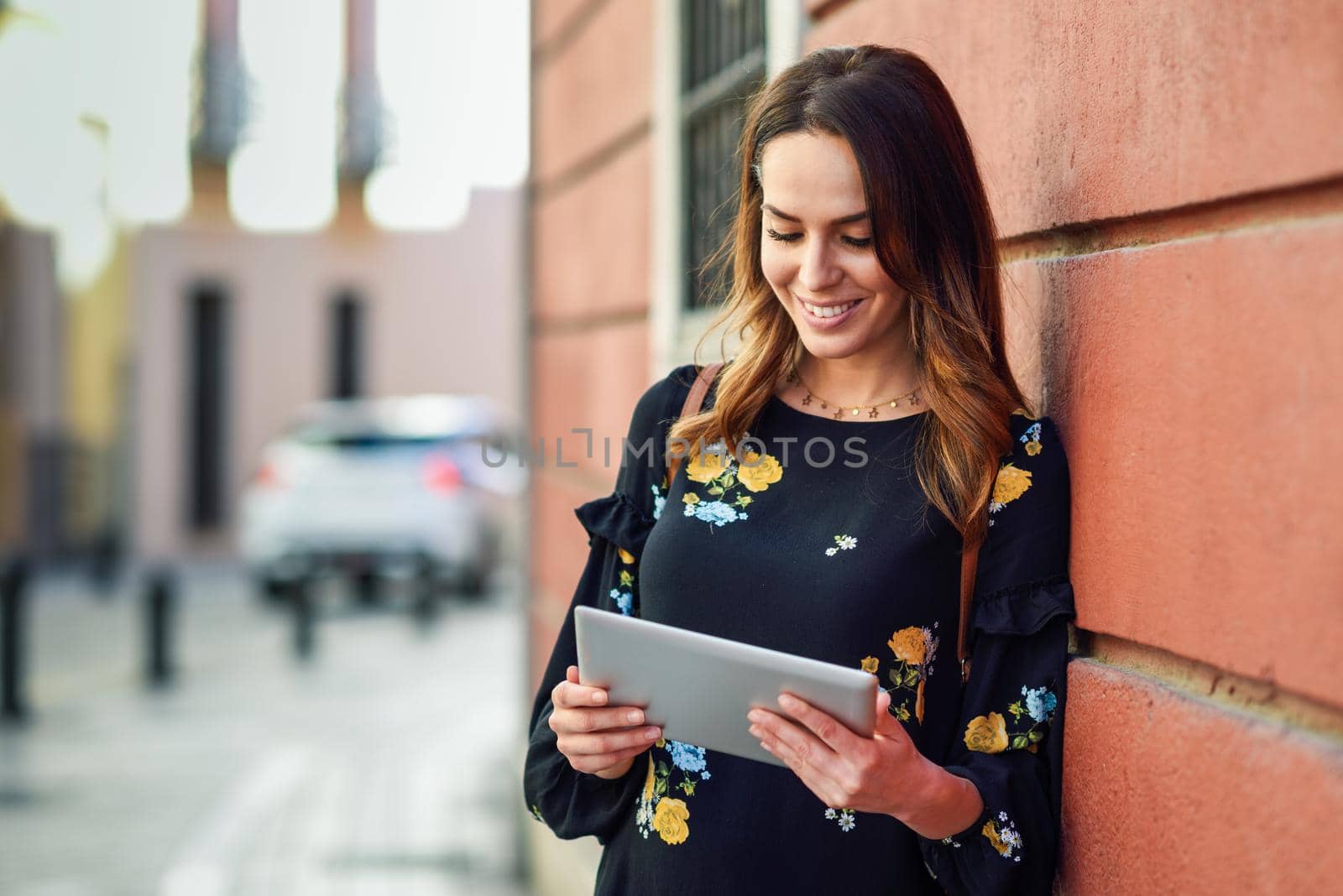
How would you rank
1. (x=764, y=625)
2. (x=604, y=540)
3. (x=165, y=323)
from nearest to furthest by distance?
(x=764, y=625), (x=604, y=540), (x=165, y=323)

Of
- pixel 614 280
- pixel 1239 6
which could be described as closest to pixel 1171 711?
pixel 1239 6

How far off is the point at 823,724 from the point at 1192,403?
0.55 meters

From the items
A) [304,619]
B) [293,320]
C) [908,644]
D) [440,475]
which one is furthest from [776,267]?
[293,320]

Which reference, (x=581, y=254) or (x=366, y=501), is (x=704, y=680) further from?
(x=366, y=501)

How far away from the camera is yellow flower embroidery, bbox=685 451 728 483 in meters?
2.09

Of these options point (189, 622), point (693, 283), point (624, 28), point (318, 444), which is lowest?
point (189, 622)

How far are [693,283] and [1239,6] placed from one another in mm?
2587

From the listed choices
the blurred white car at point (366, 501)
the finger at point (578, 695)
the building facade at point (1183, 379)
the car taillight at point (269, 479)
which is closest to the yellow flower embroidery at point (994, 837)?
the building facade at point (1183, 379)

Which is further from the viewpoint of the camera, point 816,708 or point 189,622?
point 189,622

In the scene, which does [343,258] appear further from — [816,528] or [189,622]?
[816,528]

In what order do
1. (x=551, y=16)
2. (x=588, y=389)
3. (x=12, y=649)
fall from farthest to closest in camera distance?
(x=12, y=649)
(x=551, y=16)
(x=588, y=389)

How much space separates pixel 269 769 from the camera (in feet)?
23.8

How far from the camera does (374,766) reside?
733 centimetres

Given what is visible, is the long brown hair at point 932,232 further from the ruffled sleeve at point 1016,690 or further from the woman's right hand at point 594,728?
the woman's right hand at point 594,728
